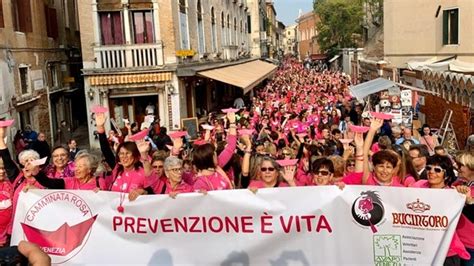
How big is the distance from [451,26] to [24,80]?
60.5ft

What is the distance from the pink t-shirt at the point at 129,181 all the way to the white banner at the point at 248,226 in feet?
1.08

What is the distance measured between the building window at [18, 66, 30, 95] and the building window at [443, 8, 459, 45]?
18.1 m

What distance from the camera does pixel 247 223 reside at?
221 inches

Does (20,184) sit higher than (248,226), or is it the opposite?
(20,184)

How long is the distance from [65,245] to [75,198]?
0.49 meters

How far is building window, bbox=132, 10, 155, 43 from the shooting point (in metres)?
19.5

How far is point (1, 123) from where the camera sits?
619 cm

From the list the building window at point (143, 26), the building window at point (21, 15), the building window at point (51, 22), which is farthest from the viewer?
the building window at point (51, 22)

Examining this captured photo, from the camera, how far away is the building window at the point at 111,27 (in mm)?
19312

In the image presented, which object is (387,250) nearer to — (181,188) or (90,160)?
(181,188)

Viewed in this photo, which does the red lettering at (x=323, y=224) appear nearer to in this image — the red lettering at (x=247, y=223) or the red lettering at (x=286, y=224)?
the red lettering at (x=286, y=224)

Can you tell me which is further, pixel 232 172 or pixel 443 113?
pixel 443 113

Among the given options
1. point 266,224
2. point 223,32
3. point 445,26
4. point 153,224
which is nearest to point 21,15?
point 153,224

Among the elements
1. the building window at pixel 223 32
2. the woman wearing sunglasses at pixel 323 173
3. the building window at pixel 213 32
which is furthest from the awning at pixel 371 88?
the woman wearing sunglasses at pixel 323 173
